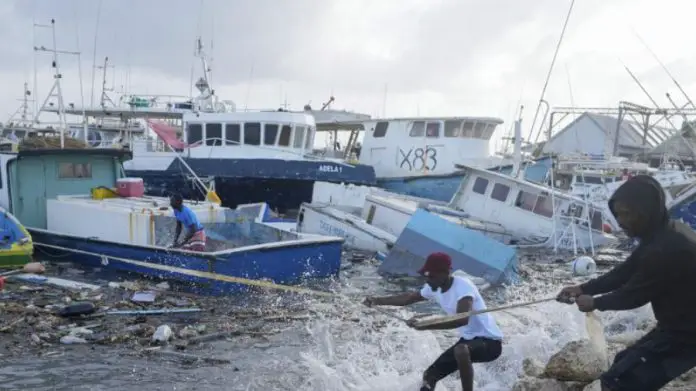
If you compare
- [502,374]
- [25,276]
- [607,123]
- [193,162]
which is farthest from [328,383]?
[607,123]

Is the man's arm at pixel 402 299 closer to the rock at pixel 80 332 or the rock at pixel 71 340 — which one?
the rock at pixel 71 340

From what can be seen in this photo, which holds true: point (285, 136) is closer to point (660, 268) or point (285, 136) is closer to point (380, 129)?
point (380, 129)

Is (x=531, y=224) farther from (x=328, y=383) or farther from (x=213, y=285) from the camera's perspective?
(x=328, y=383)

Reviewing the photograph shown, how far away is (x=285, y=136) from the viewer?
22797 millimetres

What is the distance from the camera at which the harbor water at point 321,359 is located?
673 cm

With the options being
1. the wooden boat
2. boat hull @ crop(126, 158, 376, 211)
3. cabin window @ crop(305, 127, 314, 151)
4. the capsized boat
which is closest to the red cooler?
the capsized boat

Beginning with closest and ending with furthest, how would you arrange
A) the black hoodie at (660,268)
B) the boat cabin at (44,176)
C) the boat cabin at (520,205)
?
the black hoodie at (660,268) → the boat cabin at (44,176) → the boat cabin at (520,205)

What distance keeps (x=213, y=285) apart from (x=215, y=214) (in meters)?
3.07

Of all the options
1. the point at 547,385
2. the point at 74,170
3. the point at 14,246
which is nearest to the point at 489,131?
the point at 74,170

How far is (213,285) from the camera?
10594mm

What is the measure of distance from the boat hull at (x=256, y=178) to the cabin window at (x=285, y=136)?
1.48m

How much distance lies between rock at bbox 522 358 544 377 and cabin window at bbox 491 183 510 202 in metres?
12.0

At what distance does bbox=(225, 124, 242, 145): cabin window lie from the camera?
22.7 m

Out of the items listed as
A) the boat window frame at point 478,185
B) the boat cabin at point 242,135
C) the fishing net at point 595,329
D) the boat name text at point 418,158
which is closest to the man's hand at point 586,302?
the fishing net at point 595,329
